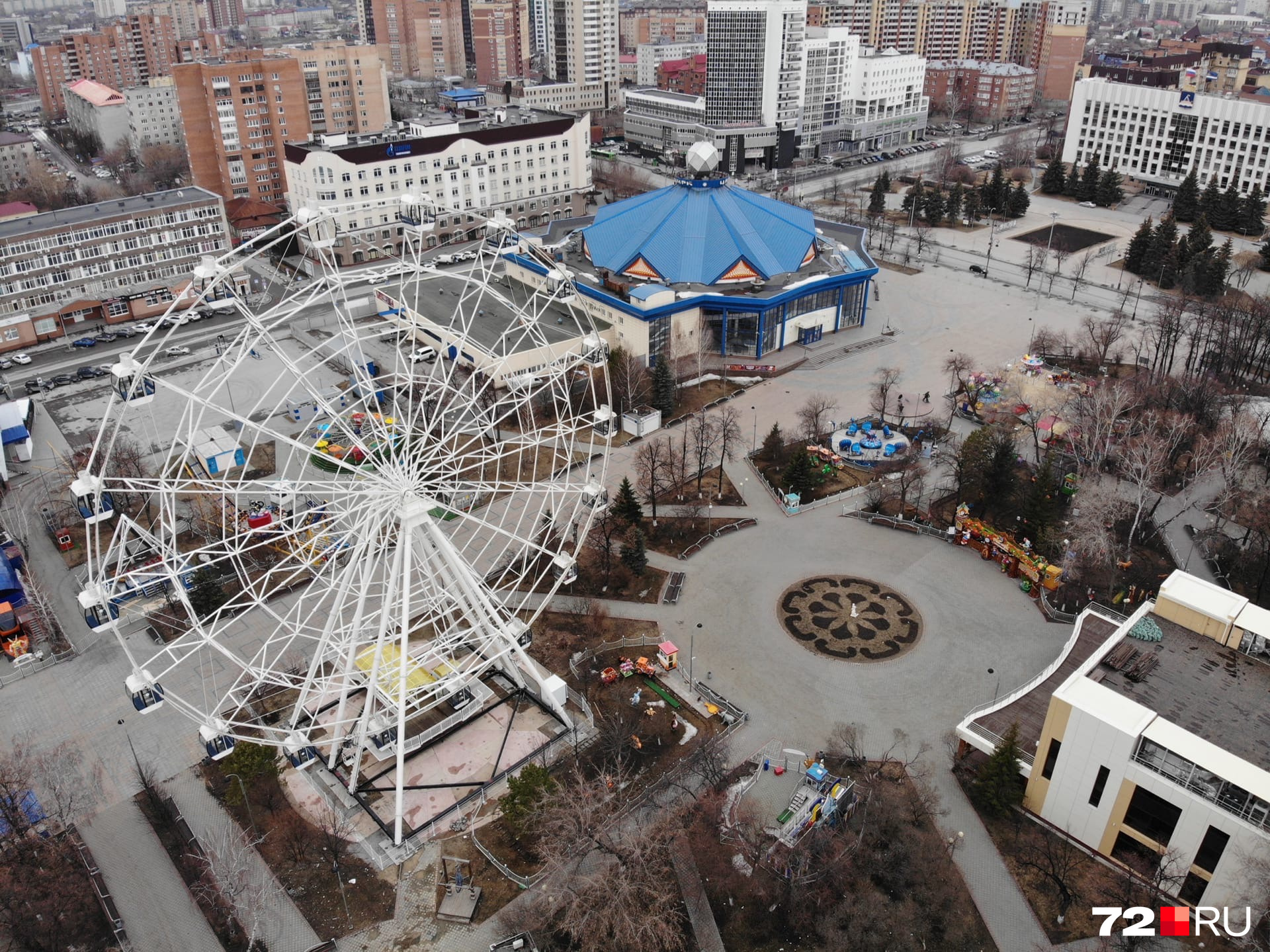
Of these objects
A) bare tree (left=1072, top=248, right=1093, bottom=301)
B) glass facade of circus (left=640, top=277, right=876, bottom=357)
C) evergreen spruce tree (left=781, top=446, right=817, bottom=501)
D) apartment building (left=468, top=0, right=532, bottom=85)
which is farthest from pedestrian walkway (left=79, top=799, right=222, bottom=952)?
apartment building (left=468, top=0, right=532, bottom=85)

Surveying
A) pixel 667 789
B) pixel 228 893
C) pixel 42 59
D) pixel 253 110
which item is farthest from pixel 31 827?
pixel 42 59

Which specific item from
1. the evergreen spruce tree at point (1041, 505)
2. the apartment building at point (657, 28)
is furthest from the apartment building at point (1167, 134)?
the apartment building at point (657, 28)

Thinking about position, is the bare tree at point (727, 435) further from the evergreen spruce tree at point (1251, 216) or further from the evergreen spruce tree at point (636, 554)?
the evergreen spruce tree at point (1251, 216)

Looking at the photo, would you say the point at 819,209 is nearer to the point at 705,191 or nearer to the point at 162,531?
the point at 705,191

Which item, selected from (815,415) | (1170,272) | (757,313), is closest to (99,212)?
(757,313)

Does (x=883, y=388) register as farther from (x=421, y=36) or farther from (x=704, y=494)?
(x=421, y=36)

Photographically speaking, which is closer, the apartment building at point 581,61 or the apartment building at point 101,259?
the apartment building at point 101,259
